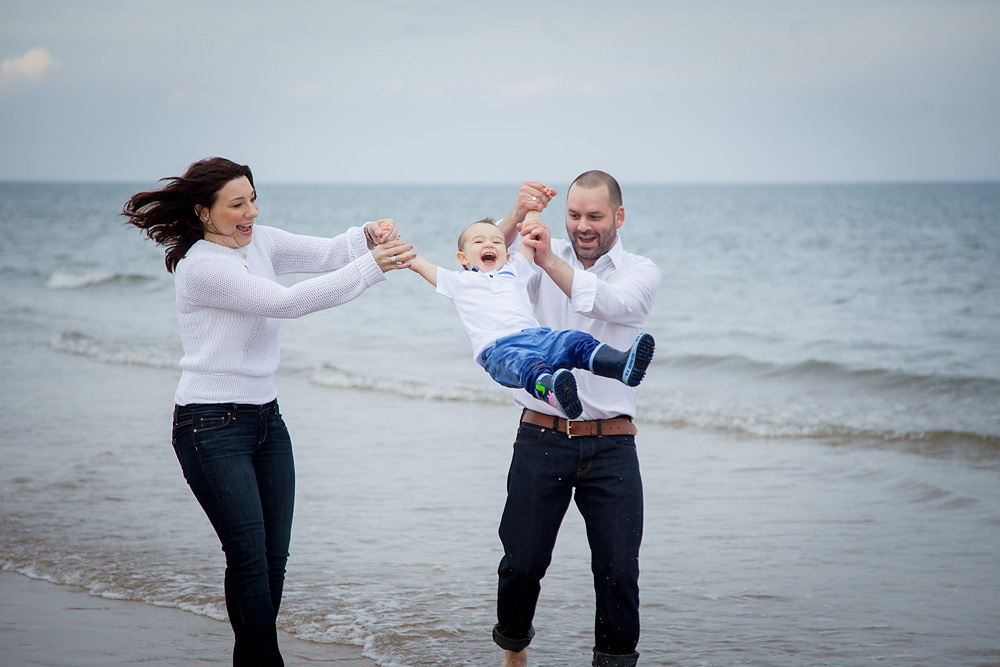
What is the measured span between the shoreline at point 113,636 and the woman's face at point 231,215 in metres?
2.06

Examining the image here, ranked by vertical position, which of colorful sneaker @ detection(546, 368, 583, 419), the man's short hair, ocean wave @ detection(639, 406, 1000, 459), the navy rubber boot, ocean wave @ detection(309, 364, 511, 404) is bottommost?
ocean wave @ detection(639, 406, 1000, 459)

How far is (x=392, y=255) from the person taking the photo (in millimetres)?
3529

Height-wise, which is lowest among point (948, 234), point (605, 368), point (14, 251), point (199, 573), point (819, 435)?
point (199, 573)

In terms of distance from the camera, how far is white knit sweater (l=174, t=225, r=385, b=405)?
3330 mm

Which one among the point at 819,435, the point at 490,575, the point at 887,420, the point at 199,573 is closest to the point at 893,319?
the point at 887,420

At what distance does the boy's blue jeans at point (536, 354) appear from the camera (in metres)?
3.38

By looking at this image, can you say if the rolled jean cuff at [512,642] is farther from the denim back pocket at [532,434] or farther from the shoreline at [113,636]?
the shoreline at [113,636]

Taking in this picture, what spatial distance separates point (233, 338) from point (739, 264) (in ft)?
82.1

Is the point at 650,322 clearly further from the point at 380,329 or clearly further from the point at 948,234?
the point at 948,234

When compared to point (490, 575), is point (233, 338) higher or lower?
higher

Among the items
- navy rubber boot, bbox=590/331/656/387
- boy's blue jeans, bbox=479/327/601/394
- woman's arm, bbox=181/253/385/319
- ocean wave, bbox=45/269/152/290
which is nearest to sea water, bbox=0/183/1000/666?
boy's blue jeans, bbox=479/327/601/394

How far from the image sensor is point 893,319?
16.5m

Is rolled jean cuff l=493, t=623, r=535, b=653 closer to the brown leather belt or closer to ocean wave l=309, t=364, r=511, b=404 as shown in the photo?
the brown leather belt

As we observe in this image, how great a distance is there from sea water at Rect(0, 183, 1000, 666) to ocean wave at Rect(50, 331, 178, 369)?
0.05m
